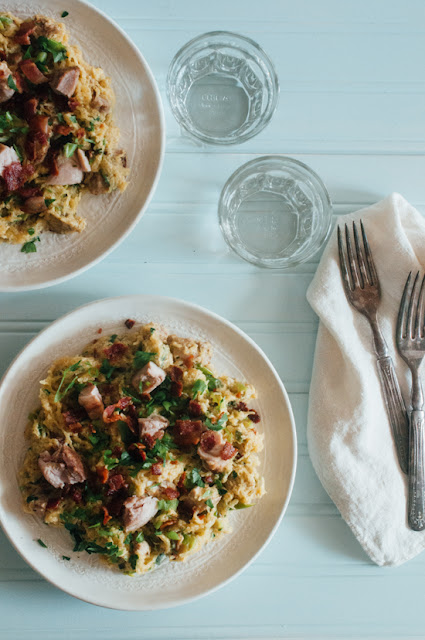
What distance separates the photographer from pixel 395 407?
2.36m

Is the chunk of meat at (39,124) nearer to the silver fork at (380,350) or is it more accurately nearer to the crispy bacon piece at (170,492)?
the silver fork at (380,350)

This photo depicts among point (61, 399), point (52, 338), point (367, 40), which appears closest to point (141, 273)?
point (52, 338)

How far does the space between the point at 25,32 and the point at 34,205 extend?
55 cm

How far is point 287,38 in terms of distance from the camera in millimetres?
2453

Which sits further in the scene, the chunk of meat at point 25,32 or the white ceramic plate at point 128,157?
the white ceramic plate at point 128,157

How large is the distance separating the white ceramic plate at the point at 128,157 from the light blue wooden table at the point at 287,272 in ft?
0.60

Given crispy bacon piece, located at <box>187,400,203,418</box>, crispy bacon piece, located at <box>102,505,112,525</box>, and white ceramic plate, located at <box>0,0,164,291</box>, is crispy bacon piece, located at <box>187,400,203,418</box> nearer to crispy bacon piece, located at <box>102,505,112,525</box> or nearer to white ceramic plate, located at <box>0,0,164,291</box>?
crispy bacon piece, located at <box>102,505,112,525</box>

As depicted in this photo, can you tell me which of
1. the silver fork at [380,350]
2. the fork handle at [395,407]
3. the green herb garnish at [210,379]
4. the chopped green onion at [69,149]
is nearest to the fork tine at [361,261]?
the silver fork at [380,350]

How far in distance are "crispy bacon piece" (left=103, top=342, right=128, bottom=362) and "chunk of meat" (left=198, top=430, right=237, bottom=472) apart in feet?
1.28

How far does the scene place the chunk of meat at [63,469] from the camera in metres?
1.98

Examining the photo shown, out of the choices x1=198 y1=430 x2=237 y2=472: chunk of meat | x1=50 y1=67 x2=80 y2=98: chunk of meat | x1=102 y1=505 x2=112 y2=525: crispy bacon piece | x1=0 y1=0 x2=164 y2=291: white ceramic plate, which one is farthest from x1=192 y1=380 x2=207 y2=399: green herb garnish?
x1=50 y1=67 x2=80 y2=98: chunk of meat

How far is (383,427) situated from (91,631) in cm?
133

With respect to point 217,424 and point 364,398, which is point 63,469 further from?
point 364,398

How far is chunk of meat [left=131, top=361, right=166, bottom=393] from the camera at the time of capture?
6.55ft
